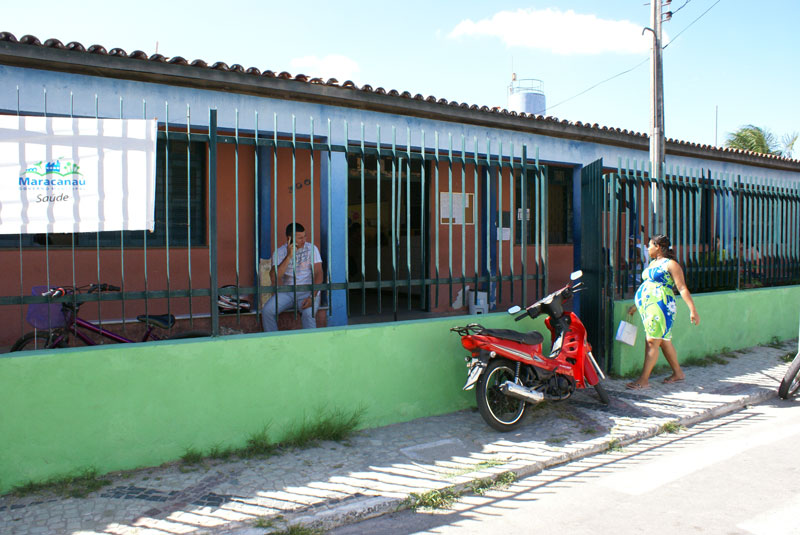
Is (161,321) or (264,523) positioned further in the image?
(161,321)

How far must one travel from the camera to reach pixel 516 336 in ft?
16.9

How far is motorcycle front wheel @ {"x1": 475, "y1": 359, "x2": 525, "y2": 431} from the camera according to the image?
16.1 feet

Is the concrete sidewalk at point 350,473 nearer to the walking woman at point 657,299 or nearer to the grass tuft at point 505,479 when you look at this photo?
the grass tuft at point 505,479

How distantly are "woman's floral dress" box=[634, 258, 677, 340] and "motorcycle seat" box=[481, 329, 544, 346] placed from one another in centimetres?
162

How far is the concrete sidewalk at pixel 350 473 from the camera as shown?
3373 millimetres

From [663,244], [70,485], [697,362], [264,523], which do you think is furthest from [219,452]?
[697,362]

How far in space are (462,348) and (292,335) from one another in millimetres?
1706

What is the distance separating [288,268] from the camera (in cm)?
638

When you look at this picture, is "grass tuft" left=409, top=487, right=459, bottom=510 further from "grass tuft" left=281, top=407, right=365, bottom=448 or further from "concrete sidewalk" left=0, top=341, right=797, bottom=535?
"grass tuft" left=281, top=407, right=365, bottom=448

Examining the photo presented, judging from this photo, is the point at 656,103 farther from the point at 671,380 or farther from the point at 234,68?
the point at 234,68

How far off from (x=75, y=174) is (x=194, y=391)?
67.4 inches

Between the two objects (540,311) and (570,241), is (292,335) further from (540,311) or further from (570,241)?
(570,241)

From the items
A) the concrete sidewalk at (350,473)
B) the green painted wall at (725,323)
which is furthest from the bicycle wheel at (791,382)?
the green painted wall at (725,323)

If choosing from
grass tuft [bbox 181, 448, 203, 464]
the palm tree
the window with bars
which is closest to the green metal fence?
the window with bars
